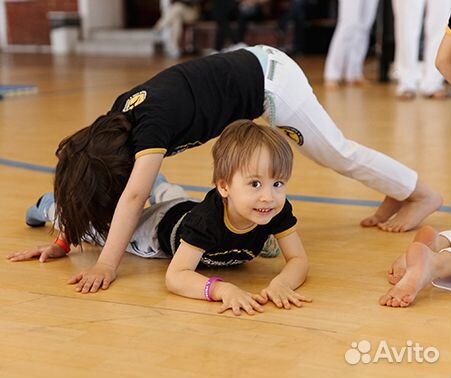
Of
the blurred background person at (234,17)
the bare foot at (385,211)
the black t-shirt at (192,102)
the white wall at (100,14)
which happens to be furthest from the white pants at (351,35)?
the white wall at (100,14)

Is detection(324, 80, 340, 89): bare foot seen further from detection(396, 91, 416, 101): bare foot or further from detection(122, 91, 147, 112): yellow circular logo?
detection(122, 91, 147, 112): yellow circular logo

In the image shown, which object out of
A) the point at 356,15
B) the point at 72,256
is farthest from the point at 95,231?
the point at 356,15

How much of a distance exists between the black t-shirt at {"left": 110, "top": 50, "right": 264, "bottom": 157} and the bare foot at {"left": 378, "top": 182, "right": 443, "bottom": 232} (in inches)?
18.5

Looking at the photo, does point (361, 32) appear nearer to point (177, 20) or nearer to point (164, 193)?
point (164, 193)

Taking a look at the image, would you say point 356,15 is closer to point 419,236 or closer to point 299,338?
point 419,236

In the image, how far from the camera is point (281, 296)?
5.75ft

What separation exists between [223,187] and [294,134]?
450mm

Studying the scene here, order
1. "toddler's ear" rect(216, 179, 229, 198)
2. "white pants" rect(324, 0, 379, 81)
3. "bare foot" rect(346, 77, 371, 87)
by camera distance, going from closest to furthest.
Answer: "toddler's ear" rect(216, 179, 229, 198)
"white pants" rect(324, 0, 379, 81)
"bare foot" rect(346, 77, 371, 87)

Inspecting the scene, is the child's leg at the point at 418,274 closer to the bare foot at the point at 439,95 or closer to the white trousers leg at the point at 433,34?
the white trousers leg at the point at 433,34

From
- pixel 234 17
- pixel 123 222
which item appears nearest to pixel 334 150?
pixel 123 222

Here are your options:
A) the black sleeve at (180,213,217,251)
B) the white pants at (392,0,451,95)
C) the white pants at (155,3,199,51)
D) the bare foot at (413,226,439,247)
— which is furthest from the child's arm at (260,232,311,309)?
the white pants at (155,3,199,51)

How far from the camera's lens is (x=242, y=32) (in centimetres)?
970

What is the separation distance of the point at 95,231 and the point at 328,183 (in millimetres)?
1043

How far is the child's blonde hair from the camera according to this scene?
1.76 metres
